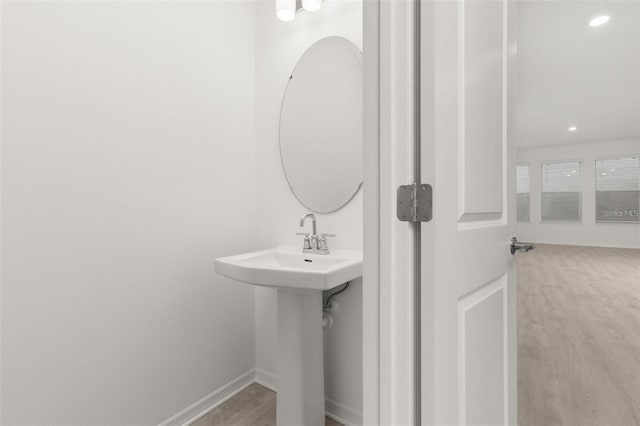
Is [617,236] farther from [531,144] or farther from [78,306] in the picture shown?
[78,306]

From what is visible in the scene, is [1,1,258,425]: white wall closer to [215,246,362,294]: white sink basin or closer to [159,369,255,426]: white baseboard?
[159,369,255,426]: white baseboard

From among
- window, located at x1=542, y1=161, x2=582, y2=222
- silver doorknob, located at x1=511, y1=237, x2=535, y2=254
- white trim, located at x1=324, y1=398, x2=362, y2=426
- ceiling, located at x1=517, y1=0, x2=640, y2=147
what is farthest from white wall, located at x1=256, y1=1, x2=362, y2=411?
window, located at x1=542, y1=161, x2=582, y2=222

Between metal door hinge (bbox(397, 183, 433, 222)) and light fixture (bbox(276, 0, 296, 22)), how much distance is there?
4.93 ft

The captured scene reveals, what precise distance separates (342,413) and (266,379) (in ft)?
1.75

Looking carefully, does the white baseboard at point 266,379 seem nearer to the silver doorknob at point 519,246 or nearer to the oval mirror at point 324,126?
the oval mirror at point 324,126

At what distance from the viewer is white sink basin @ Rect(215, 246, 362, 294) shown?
3.72ft

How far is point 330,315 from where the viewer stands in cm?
168

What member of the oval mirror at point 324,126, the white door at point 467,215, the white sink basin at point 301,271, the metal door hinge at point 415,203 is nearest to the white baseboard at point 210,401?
the white sink basin at point 301,271

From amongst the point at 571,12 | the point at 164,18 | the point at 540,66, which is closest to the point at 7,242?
the point at 164,18

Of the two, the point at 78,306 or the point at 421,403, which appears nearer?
the point at 421,403

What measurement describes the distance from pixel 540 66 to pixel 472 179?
133 inches

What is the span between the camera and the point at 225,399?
1.79 m

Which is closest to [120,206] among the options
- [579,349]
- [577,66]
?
[579,349]

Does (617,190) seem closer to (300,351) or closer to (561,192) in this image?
(561,192)
